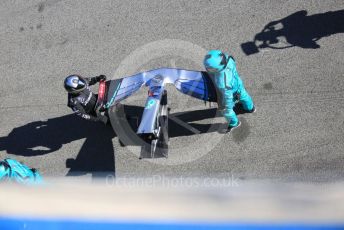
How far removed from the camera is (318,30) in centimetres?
679

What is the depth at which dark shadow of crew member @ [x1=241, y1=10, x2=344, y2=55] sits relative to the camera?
6.77 meters

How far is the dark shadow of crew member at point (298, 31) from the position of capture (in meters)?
6.77

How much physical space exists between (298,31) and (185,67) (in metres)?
2.11

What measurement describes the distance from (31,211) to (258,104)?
4.60 m

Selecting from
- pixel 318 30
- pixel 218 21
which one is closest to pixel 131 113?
pixel 218 21

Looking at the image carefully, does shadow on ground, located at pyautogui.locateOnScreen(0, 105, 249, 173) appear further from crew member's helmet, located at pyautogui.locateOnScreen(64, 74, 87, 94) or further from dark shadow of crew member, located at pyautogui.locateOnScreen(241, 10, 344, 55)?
dark shadow of crew member, located at pyautogui.locateOnScreen(241, 10, 344, 55)

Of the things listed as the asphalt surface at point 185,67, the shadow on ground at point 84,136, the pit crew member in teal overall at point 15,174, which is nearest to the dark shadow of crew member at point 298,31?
the asphalt surface at point 185,67

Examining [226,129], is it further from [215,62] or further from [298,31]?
[298,31]

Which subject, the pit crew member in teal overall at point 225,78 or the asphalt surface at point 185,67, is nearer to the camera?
the pit crew member in teal overall at point 225,78

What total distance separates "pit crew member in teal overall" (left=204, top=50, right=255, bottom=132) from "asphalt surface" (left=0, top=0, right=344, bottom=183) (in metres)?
0.86

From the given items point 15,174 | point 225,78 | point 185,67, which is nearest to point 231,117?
point 225,78

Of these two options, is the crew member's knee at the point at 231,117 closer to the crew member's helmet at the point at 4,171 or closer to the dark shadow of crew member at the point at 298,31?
the dark shadow of crew member at the point at 298,31

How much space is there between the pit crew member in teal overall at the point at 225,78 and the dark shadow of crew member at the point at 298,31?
5.06ft

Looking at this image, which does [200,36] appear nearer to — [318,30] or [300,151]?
[318,30]
